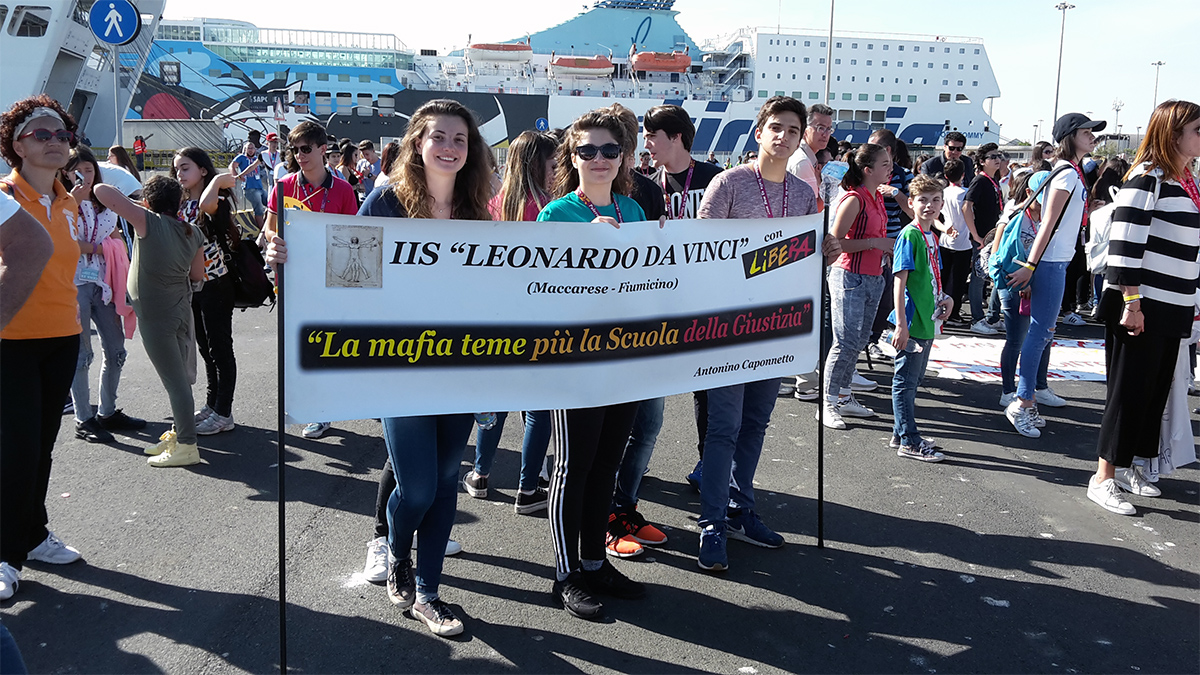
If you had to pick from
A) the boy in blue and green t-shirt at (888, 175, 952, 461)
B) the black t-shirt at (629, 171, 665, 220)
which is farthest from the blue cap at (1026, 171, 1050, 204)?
the black t-shirt at (629, 171, 665, 220)

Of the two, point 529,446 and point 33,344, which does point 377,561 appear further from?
point 33,344

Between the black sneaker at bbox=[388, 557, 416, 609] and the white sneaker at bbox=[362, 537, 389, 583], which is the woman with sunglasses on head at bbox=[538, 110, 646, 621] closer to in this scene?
the black sneaker at bbox=[388, 557, 416, 609]

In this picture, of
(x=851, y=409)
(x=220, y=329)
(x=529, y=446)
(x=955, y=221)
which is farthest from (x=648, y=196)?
(x=955, y=221)

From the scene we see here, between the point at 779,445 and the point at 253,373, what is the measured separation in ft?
15.0

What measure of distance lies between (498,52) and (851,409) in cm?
4520

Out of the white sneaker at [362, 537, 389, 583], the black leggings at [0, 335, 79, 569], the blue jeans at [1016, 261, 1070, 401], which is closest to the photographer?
the black leggings at [0, 335, 79, 569]

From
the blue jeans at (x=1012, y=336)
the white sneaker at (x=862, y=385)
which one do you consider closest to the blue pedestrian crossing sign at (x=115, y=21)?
Answer: the white sneaker at (x=862, y=385)

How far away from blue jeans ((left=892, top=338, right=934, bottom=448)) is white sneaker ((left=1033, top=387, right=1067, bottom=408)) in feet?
5.92

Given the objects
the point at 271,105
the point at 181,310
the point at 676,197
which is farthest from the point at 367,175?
the point at 271,105

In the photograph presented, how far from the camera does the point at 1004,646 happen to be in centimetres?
287

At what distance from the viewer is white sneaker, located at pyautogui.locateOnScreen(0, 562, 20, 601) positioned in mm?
3068

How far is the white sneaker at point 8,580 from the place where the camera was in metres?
3.07

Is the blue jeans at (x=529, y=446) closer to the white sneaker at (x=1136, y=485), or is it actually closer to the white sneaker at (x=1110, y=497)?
the white sneaker at (x=1110, y=497)

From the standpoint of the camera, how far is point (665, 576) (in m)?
3.41
